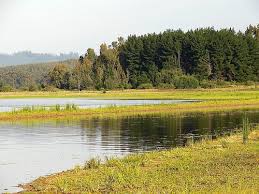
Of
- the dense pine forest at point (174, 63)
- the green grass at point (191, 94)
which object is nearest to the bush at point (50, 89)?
the dense pine forest at point (174, 63)

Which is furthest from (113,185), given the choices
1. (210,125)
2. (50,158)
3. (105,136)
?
(210,125)

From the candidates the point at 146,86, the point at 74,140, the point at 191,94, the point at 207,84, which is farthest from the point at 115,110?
the point at 146,86

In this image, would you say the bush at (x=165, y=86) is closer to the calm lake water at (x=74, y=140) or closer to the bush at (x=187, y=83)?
the bush at (x=187, y=83)

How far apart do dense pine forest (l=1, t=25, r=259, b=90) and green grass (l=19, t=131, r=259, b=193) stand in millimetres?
100795

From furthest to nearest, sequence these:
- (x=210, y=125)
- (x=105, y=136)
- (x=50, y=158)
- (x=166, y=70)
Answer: (x=166, y=70) < (x=210, y=125) < (x=105, y=136) < (x=50, y=158)

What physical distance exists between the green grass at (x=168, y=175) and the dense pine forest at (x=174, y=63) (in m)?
101

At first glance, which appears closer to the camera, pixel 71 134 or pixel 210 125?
pixel 71 134

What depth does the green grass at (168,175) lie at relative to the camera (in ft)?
58.7

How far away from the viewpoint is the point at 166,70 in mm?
134625

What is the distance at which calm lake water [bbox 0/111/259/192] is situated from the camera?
25359 mm

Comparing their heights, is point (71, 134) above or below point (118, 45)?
below

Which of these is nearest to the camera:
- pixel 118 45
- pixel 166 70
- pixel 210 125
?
pixel 210 125

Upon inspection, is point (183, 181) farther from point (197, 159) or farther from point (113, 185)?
point (197, 159)

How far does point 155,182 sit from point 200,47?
119946 mm
